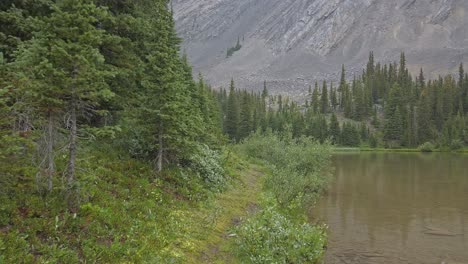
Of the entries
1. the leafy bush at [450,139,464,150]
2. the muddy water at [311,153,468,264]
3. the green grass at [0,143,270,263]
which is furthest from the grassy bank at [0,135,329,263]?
the leafy bush at [450,139,464,150]

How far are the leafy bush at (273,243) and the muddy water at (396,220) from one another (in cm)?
312

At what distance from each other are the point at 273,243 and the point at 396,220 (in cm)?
1590

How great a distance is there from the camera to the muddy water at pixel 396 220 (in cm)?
1877

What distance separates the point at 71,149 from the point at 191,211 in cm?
629

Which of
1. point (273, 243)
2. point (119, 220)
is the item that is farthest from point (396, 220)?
point (119, 220)

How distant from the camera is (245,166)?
35094 mm

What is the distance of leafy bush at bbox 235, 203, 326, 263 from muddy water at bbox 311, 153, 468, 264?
123 inches

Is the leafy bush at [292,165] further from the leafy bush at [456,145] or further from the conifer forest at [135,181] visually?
the leafy bush at [456,145]

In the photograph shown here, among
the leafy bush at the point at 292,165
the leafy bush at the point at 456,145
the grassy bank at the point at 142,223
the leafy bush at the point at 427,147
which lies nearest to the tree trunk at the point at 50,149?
the grassy bank at the point at 142,223

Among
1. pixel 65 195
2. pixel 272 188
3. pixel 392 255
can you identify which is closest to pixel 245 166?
pixel 272 188

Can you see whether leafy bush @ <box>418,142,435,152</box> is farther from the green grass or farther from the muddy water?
the green grass

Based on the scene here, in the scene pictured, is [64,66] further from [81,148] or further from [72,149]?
[81,148]

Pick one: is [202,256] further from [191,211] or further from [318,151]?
[318,151]

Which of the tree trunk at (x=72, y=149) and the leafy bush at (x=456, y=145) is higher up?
the leafy bush at (x=456, y=145)
